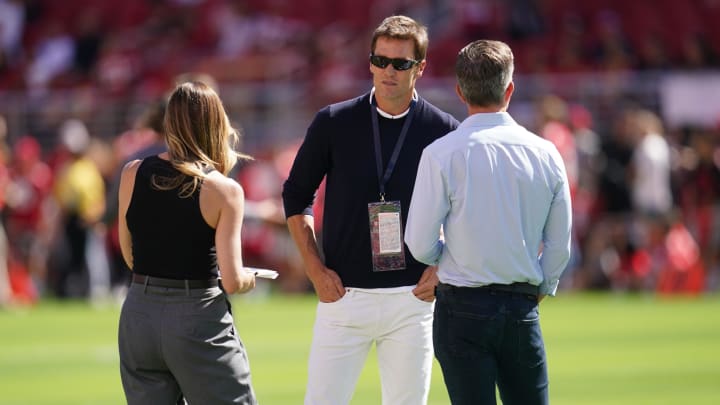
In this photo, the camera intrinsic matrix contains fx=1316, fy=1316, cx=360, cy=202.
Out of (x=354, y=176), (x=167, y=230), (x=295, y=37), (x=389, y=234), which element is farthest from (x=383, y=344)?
(x=295, y=37)

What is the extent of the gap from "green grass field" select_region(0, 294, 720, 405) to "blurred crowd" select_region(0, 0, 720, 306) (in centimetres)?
128

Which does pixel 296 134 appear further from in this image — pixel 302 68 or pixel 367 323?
pixel 367 323

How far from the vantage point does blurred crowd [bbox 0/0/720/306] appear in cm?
2003

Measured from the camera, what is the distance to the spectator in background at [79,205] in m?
19.9

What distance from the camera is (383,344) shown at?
21.3 feet

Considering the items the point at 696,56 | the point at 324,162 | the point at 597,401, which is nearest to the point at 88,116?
the point at 696,56

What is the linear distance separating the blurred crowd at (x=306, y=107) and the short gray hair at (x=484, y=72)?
1110 centimetres

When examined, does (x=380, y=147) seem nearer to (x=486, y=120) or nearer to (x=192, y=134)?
(x=486, y=120)

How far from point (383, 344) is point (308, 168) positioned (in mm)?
946

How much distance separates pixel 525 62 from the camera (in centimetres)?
2394

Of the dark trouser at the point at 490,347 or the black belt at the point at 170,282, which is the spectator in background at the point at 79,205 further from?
the dark trouser at the point at 490,347

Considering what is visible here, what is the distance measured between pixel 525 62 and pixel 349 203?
58.8ft

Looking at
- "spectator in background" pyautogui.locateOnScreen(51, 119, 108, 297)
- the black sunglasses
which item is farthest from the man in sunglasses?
"spectator in background" pyautogui.locateOnScreen(51, 119, 108, 297)

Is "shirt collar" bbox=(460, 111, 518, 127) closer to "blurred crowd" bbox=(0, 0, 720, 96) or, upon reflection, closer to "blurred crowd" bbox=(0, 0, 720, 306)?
"blurred crowd" bbox=(0, 0, 720, 306)
